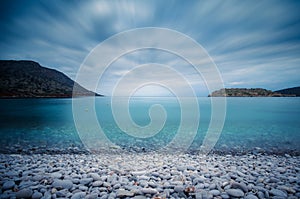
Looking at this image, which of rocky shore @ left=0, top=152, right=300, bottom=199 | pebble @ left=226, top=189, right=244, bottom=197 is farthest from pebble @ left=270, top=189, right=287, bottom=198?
pebble @ left=226, top=189, right=244, bottom=197

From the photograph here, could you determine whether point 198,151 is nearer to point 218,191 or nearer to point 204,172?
point 204,172

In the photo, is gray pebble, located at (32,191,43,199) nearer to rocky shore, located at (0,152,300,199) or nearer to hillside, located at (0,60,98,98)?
rocky shore, located at (0,152,300,199)

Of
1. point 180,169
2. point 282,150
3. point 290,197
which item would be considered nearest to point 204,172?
point 180,169

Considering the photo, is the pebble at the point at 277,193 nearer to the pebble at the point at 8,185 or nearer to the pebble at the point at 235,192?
the pebble at the point at 235,192

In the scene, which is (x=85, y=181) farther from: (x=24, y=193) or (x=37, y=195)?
(x=24, y=193)

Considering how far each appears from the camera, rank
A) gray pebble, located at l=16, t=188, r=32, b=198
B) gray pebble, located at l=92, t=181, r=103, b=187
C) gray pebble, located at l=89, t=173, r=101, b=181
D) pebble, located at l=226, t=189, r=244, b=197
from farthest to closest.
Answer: gray pebble, located at l=89, t=173, r=101, b=181
gray pebble, located at l=92, t=181, r=103, b=187
pebble, located at l=226, t=189, r=244, b=197
gray pebble, located at l=16, t=188, r=32, b=198

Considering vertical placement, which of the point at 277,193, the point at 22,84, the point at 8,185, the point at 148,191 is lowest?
the point at 277,193

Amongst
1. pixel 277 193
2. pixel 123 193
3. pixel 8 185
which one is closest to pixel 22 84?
pixel 8 185

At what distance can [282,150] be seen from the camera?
819 cm

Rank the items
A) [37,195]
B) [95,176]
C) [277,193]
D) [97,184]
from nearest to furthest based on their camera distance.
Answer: [37,195]
[277,193]
[97,184]
[95,176]

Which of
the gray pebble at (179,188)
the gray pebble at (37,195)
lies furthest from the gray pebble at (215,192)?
the gray pebble at (37,195)

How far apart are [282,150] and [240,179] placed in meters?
6.55

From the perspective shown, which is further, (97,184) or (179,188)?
(97,184)

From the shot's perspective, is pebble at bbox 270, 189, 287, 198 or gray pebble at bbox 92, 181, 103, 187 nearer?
pebble at bbox 270, 189, 287, 198
